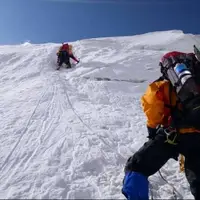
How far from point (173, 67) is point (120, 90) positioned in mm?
6735

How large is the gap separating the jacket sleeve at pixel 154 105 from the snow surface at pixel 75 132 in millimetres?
939

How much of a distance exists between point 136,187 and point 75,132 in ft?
8.80

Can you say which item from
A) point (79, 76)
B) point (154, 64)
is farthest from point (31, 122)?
point (154, 64)

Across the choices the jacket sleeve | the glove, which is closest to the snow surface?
the glove

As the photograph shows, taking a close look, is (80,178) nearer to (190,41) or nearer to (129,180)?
(129,180)

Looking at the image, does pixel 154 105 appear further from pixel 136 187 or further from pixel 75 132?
pixel 75 132

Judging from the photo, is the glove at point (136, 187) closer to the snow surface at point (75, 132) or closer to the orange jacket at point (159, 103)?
the snow surface at point (75, 132)

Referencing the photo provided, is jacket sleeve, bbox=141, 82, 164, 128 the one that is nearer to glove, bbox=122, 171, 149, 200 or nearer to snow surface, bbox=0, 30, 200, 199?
glove, bbox=122, 171, 149, 200

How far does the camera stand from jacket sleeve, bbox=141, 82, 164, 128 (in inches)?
150

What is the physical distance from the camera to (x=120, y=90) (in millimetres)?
10750

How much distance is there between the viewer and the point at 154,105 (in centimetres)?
383

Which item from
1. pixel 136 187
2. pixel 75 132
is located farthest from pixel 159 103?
pixel 75 132

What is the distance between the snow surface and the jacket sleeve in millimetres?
939

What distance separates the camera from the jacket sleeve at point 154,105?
3.82 meters
